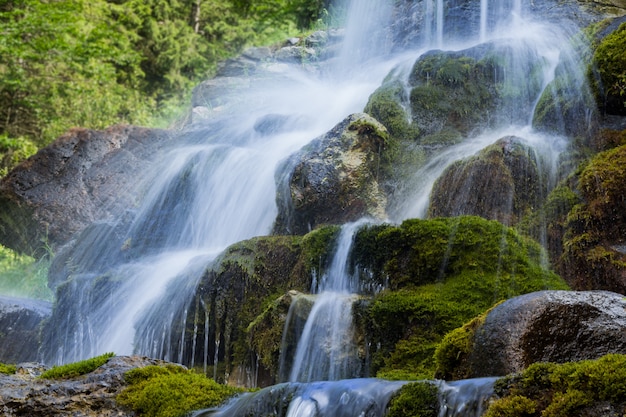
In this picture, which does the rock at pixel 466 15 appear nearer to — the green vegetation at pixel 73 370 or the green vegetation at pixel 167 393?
the green vegetation at pixel 167 393

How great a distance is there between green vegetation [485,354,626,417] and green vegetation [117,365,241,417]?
1922mm

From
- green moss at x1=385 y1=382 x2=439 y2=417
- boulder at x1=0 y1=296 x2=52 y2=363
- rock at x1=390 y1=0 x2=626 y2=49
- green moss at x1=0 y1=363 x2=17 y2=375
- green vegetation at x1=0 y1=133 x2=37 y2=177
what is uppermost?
rock at x1=390 y1=0 x2=626 y2=49

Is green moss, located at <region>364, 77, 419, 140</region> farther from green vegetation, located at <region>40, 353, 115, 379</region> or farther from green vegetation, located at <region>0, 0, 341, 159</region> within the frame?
green vegetation, located at <region>0, 0, 341, 159</region>

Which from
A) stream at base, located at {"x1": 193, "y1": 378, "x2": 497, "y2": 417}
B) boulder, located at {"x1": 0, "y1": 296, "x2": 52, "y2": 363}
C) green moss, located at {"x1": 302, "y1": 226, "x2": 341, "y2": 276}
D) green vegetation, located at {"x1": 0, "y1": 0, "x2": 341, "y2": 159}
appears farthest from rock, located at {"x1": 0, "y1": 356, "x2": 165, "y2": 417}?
green vegetation, located at {"x1": 0, "y1": 0, "x2": 341, "y2": 159}

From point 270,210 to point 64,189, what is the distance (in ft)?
19.1

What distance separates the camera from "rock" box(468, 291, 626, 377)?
400 cm

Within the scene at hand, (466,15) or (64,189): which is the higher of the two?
(466,15)

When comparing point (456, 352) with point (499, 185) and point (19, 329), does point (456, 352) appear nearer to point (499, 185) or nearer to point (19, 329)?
point (499, 185)

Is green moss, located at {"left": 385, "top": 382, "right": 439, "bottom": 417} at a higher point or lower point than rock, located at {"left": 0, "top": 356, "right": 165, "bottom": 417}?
higher

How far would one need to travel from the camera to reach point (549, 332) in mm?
4098

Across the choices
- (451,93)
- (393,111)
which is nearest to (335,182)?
(393,111)

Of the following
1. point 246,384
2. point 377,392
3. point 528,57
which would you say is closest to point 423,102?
point 528,57

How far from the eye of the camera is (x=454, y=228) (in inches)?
260

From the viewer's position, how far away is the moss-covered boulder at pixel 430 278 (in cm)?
573
